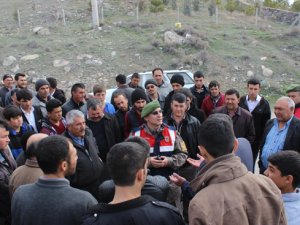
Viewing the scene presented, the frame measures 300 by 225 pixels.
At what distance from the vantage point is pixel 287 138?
473 centimetres

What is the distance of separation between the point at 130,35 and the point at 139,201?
19.7m

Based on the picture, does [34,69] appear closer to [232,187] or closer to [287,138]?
[287,138]

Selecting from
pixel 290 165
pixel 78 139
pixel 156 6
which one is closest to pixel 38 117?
pixel 78 139

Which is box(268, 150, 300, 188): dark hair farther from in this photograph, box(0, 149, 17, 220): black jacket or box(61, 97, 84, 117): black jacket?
box(61, 97, 84, 117): black jacket

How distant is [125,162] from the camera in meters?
2.22

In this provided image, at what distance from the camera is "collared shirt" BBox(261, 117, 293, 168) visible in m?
4.80

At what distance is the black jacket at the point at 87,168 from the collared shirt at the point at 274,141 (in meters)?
2.25

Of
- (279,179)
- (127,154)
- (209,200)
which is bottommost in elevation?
(279,179)

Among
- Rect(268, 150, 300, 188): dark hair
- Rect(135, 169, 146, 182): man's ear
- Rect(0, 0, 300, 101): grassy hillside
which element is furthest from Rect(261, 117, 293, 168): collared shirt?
Rect(0, 0, 300, 101): grassy hillside

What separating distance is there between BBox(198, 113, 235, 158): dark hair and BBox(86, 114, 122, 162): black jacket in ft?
10.2

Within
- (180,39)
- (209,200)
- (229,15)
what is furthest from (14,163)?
(229,15)

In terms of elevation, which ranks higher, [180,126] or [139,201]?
[139,201]

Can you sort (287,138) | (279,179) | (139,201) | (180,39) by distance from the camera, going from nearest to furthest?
1. (139,201)
2. (279,179)
3. (287,138)
4. (180,39)

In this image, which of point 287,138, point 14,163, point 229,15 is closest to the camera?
point 14,163
